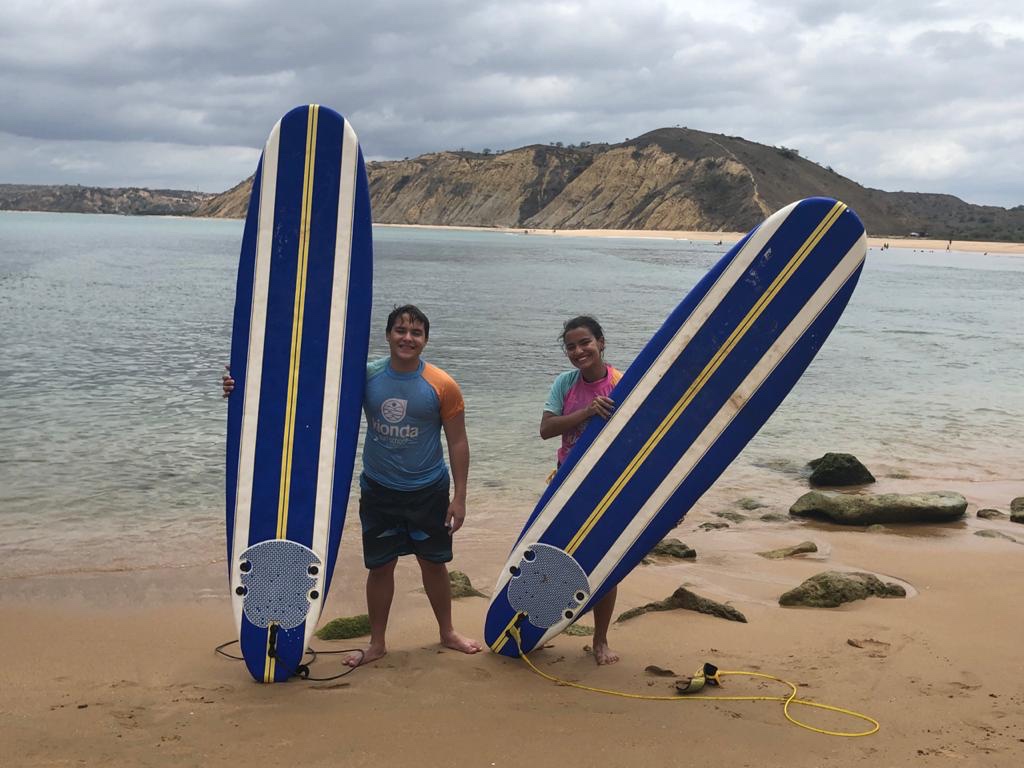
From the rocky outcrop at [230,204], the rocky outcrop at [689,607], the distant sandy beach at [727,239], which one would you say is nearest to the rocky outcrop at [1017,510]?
the rocky outcrop at [689,607]

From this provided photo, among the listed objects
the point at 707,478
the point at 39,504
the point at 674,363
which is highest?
the point at 674,363

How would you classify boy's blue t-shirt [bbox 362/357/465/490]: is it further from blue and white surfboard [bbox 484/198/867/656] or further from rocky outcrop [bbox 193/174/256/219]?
rocky outcrop [bbox 193/174/256/219]

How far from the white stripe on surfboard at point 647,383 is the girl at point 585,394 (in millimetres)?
130

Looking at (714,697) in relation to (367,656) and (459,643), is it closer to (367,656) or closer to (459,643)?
(459,643)

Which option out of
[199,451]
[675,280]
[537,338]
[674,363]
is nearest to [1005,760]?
[674,363]

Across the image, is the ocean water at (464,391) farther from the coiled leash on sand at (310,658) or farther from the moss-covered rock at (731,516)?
the coiled leash on sand at (310,658)

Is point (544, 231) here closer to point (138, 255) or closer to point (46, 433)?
point (138, 255)

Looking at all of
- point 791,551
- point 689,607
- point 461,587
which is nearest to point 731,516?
point 791,551

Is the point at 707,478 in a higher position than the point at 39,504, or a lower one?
higher

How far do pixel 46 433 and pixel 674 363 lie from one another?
6.56 metres

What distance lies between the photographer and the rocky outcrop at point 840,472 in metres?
7.93

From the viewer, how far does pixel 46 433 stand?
851cm

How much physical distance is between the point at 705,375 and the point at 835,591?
4.84 feet

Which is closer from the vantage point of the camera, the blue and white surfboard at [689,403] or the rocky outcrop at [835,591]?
the blue and white surfboard at [689,403]
